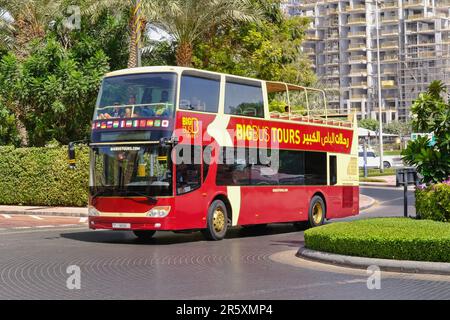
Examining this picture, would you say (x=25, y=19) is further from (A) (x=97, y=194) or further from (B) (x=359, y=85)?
(B) (x=359, y=85)

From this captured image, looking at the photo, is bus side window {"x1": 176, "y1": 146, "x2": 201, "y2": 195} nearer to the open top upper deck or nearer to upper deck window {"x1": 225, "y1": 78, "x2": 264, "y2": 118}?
the open top upper deck

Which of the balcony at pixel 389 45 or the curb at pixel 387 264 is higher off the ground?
the balcony at pixel 389 45

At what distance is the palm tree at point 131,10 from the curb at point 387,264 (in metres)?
21.0

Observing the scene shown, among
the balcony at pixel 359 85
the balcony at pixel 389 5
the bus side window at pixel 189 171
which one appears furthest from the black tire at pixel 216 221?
the balcony at pixel 389 5

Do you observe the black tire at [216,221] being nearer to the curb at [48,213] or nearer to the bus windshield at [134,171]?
the bus windshield at [134,171]

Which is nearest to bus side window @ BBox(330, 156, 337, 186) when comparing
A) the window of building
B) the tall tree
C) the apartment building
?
the window of building

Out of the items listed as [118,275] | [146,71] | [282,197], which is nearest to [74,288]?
[118,275]

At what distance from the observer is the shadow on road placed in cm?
1901

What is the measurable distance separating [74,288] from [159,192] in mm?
6602

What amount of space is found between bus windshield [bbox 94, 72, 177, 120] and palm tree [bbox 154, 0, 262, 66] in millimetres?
15664

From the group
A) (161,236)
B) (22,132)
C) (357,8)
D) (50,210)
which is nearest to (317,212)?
(161,236)

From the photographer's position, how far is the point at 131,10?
35.3 metres

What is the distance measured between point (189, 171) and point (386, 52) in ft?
474

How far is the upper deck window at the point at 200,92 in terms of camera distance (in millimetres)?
17703
